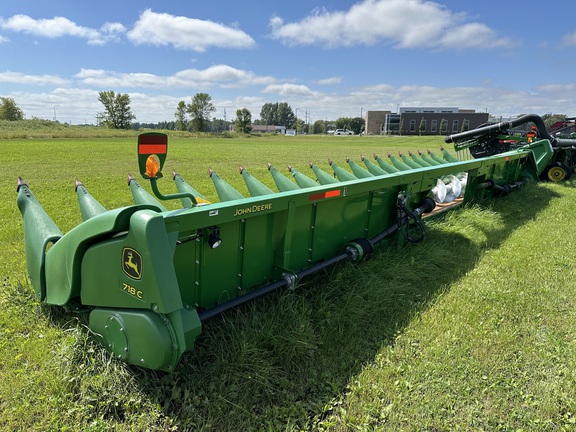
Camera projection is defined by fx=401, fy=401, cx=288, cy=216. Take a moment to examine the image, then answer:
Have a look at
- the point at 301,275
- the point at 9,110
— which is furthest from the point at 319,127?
the point at 301,275

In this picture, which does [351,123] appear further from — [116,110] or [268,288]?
[268,288]

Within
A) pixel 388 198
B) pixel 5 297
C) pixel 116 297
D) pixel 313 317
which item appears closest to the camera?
pixel 116 297

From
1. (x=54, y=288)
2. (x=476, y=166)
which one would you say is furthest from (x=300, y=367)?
(x=476, y=166)

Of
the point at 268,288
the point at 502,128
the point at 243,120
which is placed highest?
the point at 243,120

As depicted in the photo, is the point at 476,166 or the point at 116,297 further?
the point at 476,166

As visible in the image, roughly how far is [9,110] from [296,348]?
90359mm

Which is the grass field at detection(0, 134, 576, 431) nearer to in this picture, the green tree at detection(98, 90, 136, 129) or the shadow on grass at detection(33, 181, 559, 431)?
the shadow on grass at detection(33, 181, 559, 431)

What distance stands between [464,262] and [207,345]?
2925 mm

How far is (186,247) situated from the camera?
95.9 inches

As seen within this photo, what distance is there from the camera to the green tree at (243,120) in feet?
264

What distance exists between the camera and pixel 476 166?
18.1 feet

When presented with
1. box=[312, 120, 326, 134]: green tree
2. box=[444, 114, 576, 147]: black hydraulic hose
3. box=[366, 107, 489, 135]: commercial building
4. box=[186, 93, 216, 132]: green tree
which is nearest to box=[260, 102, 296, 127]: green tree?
box=[312, 120, 326, 134]: green tree

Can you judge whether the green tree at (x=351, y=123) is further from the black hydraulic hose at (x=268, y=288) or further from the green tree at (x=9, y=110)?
the black hydraulic hose at (x=268, y=288)

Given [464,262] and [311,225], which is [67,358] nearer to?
[311,225]
